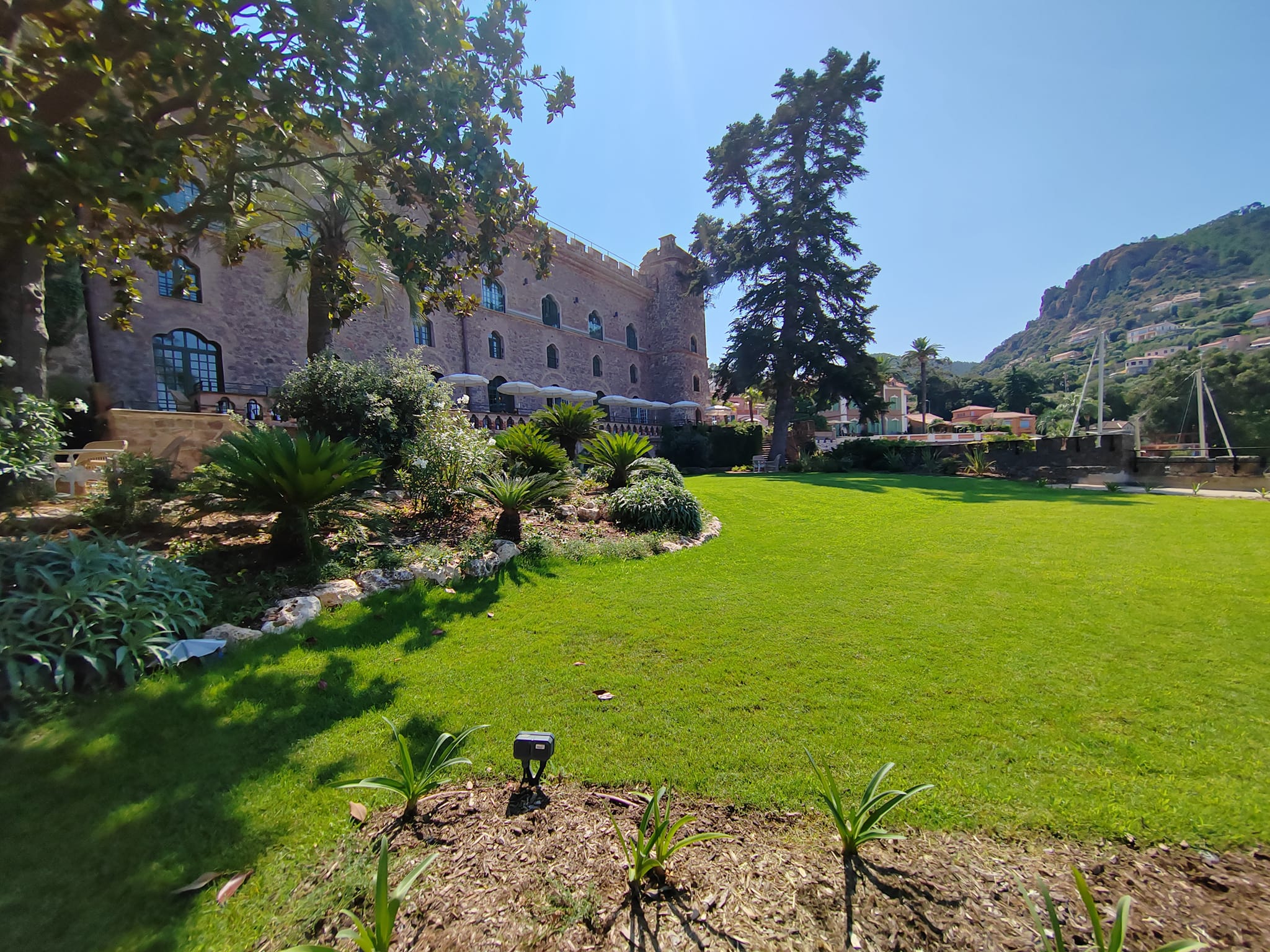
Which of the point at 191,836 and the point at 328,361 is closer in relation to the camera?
the point at 191,836

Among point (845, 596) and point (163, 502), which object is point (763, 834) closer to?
point (845, 596)

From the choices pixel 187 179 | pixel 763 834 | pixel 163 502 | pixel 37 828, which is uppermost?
pixel 187 179

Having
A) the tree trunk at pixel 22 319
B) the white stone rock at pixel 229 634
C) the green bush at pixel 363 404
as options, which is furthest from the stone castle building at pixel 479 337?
the white stone rock at pixel 229 634

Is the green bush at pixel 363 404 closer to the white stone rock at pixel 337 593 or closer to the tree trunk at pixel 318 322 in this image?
the tree trunk at pixel 318 322

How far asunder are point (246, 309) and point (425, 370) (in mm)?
10662

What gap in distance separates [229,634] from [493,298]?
70.2 feet

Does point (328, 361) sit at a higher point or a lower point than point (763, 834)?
higher

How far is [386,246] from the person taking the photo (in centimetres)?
561

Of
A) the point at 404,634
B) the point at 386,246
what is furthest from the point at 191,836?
the point at 386,246

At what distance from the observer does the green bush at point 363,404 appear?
7953 mm

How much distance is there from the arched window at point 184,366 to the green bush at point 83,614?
12475 mm

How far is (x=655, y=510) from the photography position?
24.8 feet

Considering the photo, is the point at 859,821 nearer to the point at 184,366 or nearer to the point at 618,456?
the point at 618,456

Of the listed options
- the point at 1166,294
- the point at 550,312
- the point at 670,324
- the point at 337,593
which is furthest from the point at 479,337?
the point at 1166,294
